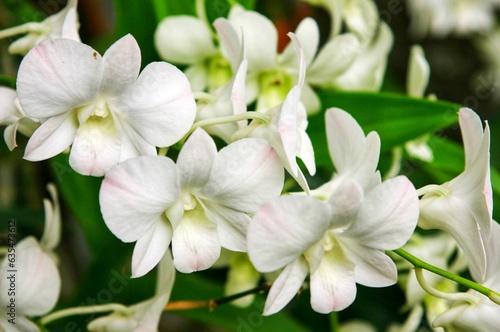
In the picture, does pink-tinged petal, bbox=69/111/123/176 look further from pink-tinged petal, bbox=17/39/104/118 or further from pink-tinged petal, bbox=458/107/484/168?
pink-tinged petal, bbox=458/107/484/168

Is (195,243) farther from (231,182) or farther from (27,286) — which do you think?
(27,286)

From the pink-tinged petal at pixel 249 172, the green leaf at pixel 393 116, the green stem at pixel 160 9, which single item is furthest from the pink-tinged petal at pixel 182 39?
the pink-tinged petal at pixel 249 172

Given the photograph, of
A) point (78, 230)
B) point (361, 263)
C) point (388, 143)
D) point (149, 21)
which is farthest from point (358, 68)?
point (78, 230)

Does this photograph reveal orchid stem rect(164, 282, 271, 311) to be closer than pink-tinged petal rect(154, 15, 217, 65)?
Yes

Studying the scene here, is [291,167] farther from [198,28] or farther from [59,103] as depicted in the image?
[198,28]

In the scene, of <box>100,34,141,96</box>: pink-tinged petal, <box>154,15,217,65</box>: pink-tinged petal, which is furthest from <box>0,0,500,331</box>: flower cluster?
<box>154,15,217,65</box>: pink-tinged petal

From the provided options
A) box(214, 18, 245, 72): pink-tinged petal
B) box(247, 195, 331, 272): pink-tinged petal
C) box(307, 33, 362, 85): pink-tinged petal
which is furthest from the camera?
box(307, 33, 362, 85): pink-tinged petal
